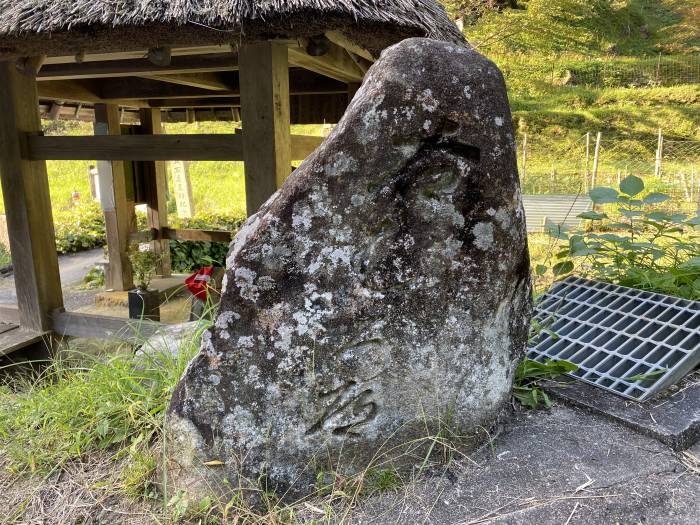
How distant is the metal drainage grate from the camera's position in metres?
2.13

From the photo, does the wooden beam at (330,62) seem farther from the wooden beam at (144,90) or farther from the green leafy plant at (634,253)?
the green leafy plant at (634,253)

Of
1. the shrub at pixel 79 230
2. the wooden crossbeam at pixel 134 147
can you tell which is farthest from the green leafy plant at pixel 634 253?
the shrub at pixel 79 230

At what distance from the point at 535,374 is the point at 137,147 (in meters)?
2.90

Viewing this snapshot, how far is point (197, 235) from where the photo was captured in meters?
6.71

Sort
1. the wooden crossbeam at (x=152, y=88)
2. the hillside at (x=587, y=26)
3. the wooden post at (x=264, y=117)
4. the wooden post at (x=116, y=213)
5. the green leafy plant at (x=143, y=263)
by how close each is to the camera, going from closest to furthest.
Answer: the wooden post at (x=264, y=117) → the wooden crossbeam at (x=152, y=88) → the green leafy plant at (x=143, y=263) → the wooden post at (x=116, y=213) → the hillside at (x=587, y=26)

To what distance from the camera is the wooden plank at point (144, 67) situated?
380 centimetres

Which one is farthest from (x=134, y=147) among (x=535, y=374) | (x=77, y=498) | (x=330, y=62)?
(x=535, y=374)

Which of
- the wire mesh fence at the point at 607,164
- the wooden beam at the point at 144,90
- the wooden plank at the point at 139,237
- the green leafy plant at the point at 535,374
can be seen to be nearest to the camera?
the green leafy plant at the point at 535,374

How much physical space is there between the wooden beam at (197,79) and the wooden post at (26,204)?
0.96 metres

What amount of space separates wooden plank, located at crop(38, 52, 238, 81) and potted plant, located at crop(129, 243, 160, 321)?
1910 millimetres

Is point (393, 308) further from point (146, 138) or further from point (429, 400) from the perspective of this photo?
point (146, 138)

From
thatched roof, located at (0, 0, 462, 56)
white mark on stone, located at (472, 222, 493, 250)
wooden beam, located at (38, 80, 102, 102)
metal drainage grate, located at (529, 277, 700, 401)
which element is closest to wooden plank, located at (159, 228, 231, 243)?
wooden beam, located at (38, 80, 102, 102)

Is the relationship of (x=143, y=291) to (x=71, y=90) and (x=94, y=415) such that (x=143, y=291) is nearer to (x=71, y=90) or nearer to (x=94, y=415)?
(x=71, y=90)

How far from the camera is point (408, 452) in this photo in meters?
1.67
